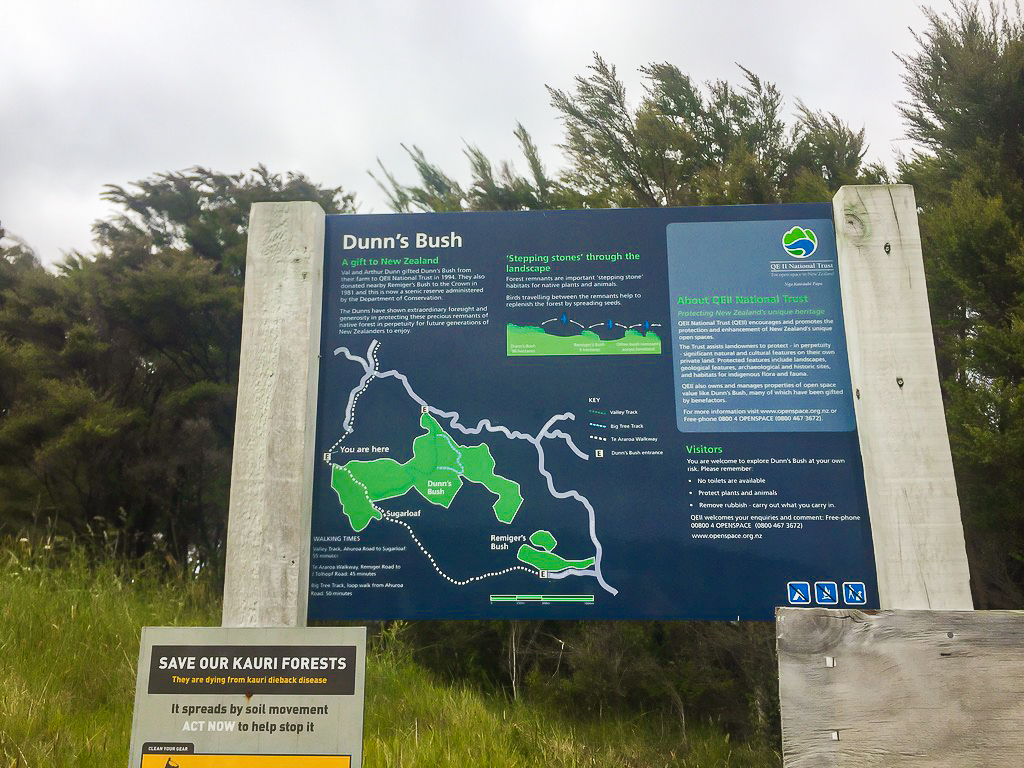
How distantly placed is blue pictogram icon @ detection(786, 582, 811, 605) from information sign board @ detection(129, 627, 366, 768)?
1.60 meters

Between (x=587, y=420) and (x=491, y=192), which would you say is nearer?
(x=587, y=420)

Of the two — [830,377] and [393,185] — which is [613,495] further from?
[393,185]

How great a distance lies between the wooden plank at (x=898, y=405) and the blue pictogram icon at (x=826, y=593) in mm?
161

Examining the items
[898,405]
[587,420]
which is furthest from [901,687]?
[587,420]

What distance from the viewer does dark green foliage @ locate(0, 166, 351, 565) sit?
27.7 feet

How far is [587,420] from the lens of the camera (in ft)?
10.1

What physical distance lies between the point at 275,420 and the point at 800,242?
2305 millimetres

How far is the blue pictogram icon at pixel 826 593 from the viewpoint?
2.87m

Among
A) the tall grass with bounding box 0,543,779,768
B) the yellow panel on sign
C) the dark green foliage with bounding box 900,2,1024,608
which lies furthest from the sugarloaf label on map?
the dark green foliage with bounding box 900,2,1024,608

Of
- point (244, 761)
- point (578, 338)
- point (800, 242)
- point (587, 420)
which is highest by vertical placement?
point (800, 242)

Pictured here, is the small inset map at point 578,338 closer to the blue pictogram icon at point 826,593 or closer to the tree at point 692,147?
the blue pictogram icon at point 826,593

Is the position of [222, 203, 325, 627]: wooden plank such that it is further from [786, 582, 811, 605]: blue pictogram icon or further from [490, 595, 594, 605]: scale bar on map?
[786, 582, 811, 605]: blue pictogram icon

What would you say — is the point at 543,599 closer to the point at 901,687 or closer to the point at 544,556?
the point at 544,556

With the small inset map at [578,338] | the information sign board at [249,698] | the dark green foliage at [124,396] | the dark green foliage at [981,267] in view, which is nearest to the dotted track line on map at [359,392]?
the small inset map at [578,338]
